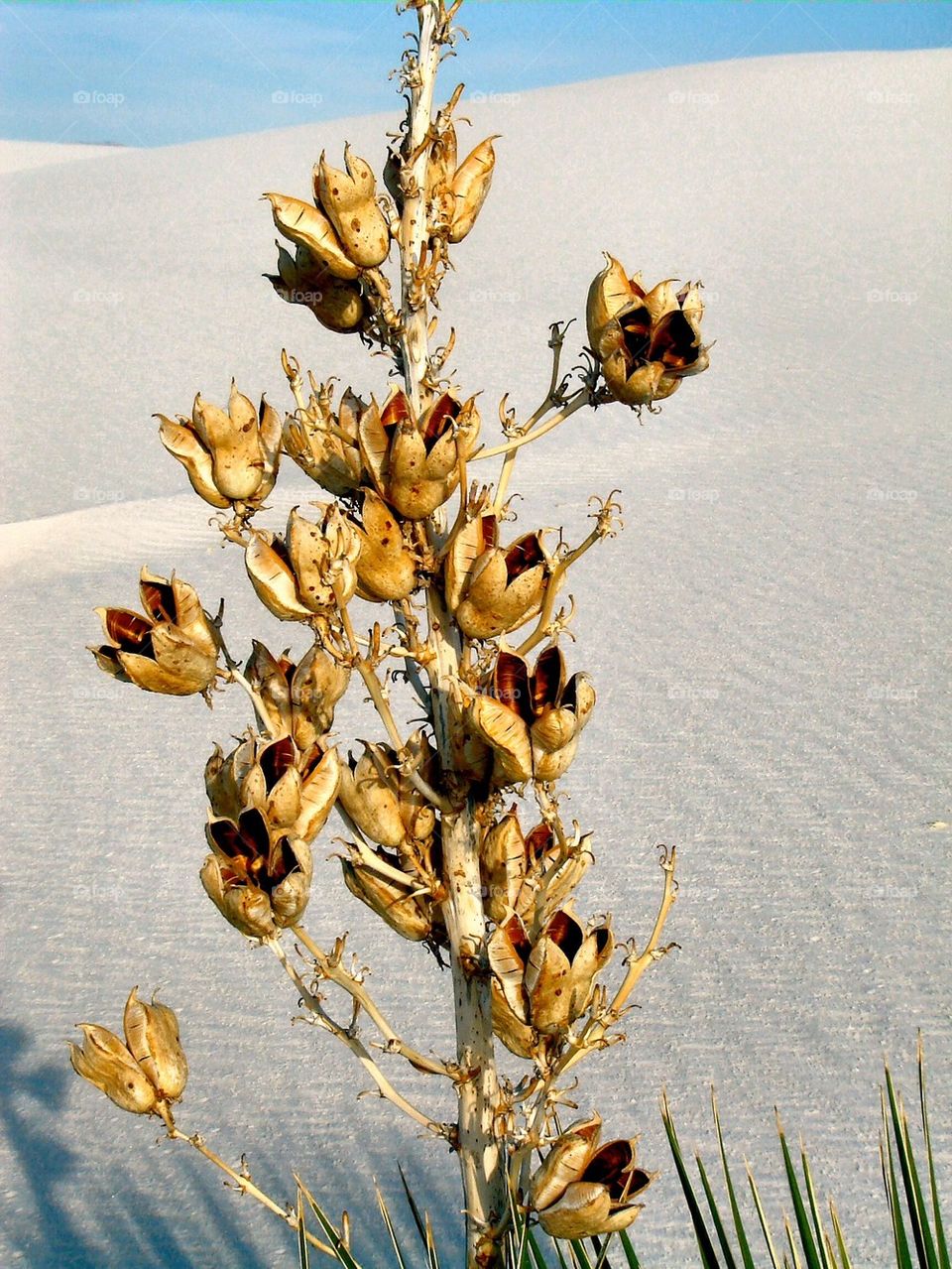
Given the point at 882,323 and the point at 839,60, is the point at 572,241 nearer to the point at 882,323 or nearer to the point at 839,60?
the point at 882,323

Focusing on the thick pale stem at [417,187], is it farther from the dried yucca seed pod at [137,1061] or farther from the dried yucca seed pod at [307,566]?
the dried yucca seed pod at [137,1061]

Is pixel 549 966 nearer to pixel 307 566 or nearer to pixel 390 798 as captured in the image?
pixel 390 798

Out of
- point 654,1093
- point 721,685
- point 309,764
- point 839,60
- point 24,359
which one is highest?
point 839,60

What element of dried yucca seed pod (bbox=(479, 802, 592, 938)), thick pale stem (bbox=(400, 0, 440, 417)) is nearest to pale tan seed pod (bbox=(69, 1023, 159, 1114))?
dried yucca seed pod (bbox=(479, 802, 592, 938))

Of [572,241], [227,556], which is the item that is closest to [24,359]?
[572,241]

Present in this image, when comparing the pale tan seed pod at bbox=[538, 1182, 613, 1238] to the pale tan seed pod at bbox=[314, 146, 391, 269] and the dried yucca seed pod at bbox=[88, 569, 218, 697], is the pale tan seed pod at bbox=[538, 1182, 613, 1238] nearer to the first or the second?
the dried yucca seed pod at bbox=[88, 569, 218, 697]

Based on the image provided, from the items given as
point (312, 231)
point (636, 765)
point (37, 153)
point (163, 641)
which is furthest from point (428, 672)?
point (37, 153)
